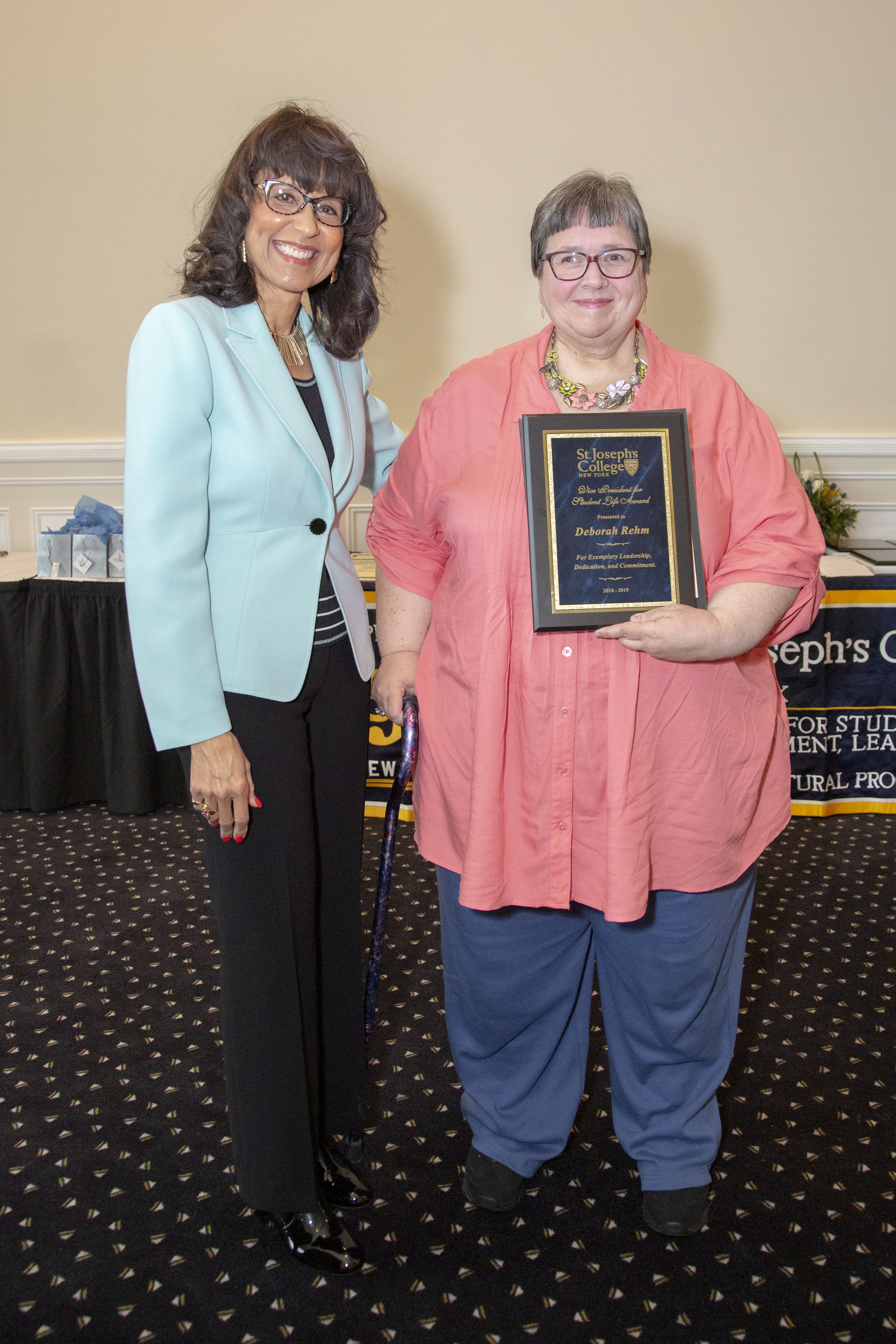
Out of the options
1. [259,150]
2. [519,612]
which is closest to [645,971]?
[519,612]

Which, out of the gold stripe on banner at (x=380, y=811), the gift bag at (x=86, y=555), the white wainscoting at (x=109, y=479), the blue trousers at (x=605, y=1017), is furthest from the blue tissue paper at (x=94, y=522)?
the blue trousers at (x=605, y=1017)

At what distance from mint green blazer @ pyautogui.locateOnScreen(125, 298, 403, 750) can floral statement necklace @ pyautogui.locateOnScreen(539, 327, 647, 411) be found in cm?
38

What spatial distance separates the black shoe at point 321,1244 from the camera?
164cm

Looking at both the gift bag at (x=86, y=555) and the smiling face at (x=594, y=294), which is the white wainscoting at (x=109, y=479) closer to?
the gift bag at (x=86, y=555)

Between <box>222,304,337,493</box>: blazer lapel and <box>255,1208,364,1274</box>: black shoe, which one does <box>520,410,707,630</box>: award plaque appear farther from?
<box>255,1208,364,1274</box>: black shoe

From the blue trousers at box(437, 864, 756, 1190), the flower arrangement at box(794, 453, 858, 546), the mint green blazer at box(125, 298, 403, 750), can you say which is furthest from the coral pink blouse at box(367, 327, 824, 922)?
the flower arrangement at box(794, 453, 858, 546)

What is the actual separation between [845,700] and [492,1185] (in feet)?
7.96

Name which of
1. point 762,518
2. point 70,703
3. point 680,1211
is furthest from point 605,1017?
point 70,703

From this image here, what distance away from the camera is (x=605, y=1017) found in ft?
5.85

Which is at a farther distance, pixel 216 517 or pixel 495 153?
pixel 495 153

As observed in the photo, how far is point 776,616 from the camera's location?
1485 millimetres

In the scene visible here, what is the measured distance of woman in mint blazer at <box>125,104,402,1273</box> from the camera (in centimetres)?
136

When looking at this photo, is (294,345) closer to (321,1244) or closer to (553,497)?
(553,497)

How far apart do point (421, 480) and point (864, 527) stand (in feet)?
11.7
